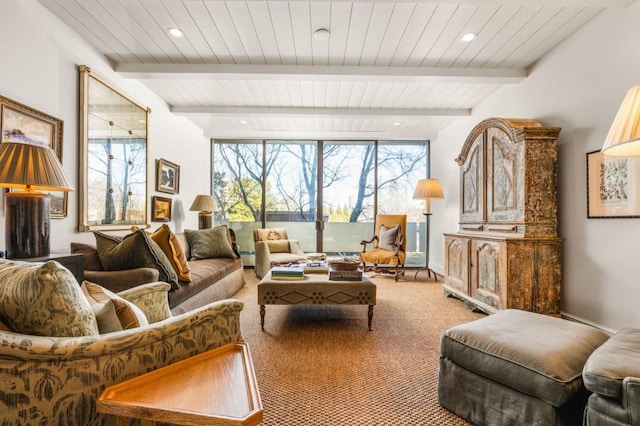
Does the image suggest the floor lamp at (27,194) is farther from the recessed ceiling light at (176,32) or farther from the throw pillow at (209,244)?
the throw pillow at (209,244)

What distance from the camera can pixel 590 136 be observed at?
2545 millimetres

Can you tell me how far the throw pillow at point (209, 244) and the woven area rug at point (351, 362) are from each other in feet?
2.71

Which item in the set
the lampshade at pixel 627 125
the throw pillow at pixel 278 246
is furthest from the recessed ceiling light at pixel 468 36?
the throw pillow at pixel 278 246

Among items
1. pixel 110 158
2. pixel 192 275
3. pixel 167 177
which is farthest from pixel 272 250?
pixel 110 158

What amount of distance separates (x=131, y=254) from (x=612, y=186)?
3.61 m

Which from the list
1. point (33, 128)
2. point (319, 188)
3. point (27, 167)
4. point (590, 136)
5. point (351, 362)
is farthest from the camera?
point (319, 188)

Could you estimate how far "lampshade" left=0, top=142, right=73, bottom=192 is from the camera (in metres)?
1.67

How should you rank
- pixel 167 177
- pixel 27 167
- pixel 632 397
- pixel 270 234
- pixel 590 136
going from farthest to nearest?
pixel 270 234
pixel 167 177
pixel 590 136
pixel 27 167
pixel 632 397

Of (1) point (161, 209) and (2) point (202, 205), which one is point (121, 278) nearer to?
(1) point (161, 209)

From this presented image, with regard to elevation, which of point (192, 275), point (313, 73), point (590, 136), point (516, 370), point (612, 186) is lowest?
point (516, 370)

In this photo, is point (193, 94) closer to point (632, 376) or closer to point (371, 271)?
point (371, 271)

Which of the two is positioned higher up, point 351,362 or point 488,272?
point 488,272

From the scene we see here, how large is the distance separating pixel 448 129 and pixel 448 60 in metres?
2.24

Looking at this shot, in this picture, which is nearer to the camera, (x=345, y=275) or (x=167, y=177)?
(x=345, y=275)
